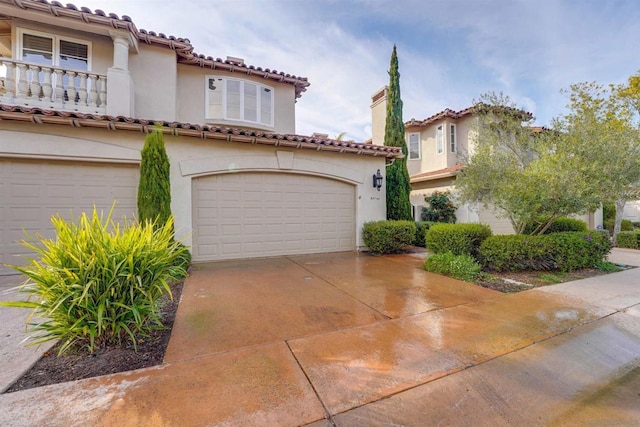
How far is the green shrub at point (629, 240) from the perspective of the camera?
1093cm

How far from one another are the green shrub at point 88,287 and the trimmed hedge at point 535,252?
7.02 meters

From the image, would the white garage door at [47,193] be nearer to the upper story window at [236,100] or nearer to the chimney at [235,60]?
the upper story window at [236,100]

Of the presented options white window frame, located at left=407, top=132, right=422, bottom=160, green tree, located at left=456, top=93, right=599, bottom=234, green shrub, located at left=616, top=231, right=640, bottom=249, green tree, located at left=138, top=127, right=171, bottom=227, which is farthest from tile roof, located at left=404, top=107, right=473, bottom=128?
green tree, located at left=138, top=127, right=171, bottom=227

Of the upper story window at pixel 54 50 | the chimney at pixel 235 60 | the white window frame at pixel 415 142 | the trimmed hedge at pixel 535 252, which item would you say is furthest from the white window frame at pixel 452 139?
the upper story window at pixel 54 50

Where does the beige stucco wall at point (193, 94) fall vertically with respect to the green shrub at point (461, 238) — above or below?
above

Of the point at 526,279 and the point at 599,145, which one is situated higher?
the point at 599,145

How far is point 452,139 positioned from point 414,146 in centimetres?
218

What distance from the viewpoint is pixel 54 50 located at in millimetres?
7887

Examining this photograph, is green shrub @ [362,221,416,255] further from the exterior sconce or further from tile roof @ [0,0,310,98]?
tile roof @ [0,0,310,98]

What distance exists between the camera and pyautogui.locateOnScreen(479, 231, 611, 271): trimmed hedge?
640 centimetres

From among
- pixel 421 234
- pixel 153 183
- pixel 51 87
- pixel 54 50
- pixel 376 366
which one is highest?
pixel 54 50

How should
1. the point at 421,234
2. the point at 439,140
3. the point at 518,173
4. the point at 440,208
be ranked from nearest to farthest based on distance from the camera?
the point at 518,173 → the point at 421,234 → the point at 440,208 → the point at 439,140

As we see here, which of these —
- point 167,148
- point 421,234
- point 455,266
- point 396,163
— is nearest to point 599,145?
point 455,266

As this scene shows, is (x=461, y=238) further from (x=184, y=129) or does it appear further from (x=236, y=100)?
(x=236, y=100)
